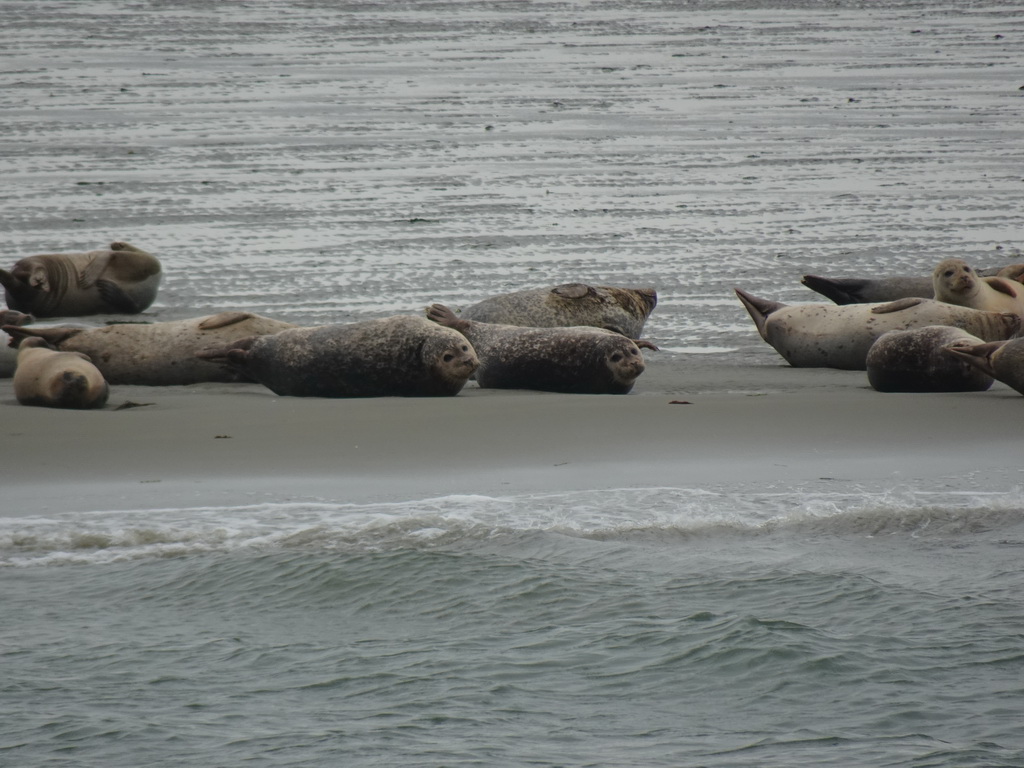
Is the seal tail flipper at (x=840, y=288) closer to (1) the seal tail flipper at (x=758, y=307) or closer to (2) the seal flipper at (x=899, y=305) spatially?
(1) the seal tail flipper at (x=758, y=307)

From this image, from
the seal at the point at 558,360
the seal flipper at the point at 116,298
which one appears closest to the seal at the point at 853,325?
the seal at the point at 558,360

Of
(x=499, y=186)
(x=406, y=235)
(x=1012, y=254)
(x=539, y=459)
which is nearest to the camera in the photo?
(x=539, y=459)

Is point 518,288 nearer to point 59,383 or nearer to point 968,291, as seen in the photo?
point 968,291

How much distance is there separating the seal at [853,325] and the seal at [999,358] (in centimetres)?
87

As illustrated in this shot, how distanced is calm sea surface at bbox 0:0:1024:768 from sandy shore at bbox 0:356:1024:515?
0.26m

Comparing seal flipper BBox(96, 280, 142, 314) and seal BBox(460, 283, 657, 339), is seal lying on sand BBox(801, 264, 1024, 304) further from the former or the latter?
seal flipper BBox(96, 280, 142, 314)

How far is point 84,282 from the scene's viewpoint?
9555 millimetres

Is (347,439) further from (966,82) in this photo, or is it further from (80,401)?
(966,82)

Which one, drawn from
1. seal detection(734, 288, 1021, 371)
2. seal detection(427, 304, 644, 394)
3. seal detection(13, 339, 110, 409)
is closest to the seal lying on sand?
seal detection(734, 288, 1021, 371)

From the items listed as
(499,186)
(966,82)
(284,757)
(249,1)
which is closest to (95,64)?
Answer: (249,1)

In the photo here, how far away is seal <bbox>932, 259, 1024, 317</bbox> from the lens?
773 centimetres

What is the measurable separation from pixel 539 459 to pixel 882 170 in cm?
954

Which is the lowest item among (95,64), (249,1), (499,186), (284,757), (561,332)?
(284,757)

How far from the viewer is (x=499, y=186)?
42.4 feet
